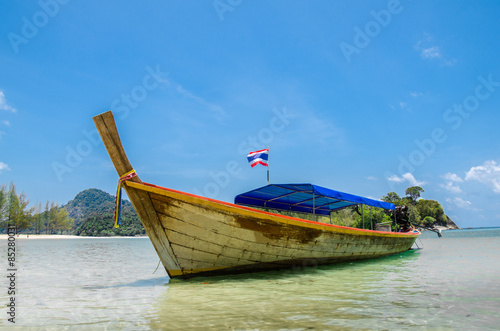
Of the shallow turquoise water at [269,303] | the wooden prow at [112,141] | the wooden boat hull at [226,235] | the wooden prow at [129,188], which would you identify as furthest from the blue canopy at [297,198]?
the wooden prow at [112,141]

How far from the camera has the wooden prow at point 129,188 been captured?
5.22m

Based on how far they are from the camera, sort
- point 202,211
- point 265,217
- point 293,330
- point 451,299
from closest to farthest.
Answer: point 293,330, point 451,299, point 202,211, point 265,217

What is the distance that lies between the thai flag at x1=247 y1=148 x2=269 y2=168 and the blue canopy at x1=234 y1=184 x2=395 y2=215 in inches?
26.7

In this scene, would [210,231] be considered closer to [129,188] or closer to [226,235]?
[226,235]

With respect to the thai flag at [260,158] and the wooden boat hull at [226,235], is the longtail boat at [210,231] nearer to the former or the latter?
the wooden boat hull at [226,235]

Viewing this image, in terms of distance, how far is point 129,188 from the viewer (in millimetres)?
5363

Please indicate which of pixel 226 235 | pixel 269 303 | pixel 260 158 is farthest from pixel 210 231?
pixel 260 158

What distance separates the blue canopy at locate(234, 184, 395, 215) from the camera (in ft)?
26.4

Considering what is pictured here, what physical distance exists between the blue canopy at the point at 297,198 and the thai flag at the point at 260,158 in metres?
0.68

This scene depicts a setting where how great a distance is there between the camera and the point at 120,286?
582 cm

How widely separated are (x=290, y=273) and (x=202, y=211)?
268 centimetres

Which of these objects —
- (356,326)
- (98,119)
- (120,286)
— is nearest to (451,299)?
(356,326)

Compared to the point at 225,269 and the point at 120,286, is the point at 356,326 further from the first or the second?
the point at 120,286

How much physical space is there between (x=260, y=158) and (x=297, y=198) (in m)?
2.59
